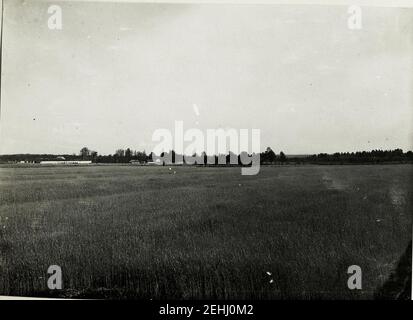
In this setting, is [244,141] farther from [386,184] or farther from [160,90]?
[386,184]

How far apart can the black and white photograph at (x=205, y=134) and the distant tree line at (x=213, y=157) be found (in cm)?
3

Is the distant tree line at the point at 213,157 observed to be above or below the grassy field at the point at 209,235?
above

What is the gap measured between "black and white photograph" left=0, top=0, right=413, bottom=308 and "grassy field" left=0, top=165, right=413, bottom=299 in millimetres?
24

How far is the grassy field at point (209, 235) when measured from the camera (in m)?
4.47

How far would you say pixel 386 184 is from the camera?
485cm

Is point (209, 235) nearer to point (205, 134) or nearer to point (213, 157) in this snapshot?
point (213, 157)

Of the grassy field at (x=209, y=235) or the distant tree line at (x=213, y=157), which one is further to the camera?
the distant tree line at (x=213, y=157)

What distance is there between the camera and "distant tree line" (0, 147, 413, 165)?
4.68 m

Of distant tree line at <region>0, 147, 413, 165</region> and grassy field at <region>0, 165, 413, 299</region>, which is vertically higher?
distant tree line at <region>0, 147, 413, 165</region>

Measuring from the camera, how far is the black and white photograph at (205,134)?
4500 mm

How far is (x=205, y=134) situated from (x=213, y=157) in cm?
42

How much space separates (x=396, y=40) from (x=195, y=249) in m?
4.89

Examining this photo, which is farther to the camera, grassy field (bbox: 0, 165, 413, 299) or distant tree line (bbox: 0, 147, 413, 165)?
distant tree line (bbox: 0, 147, 413, 165)
